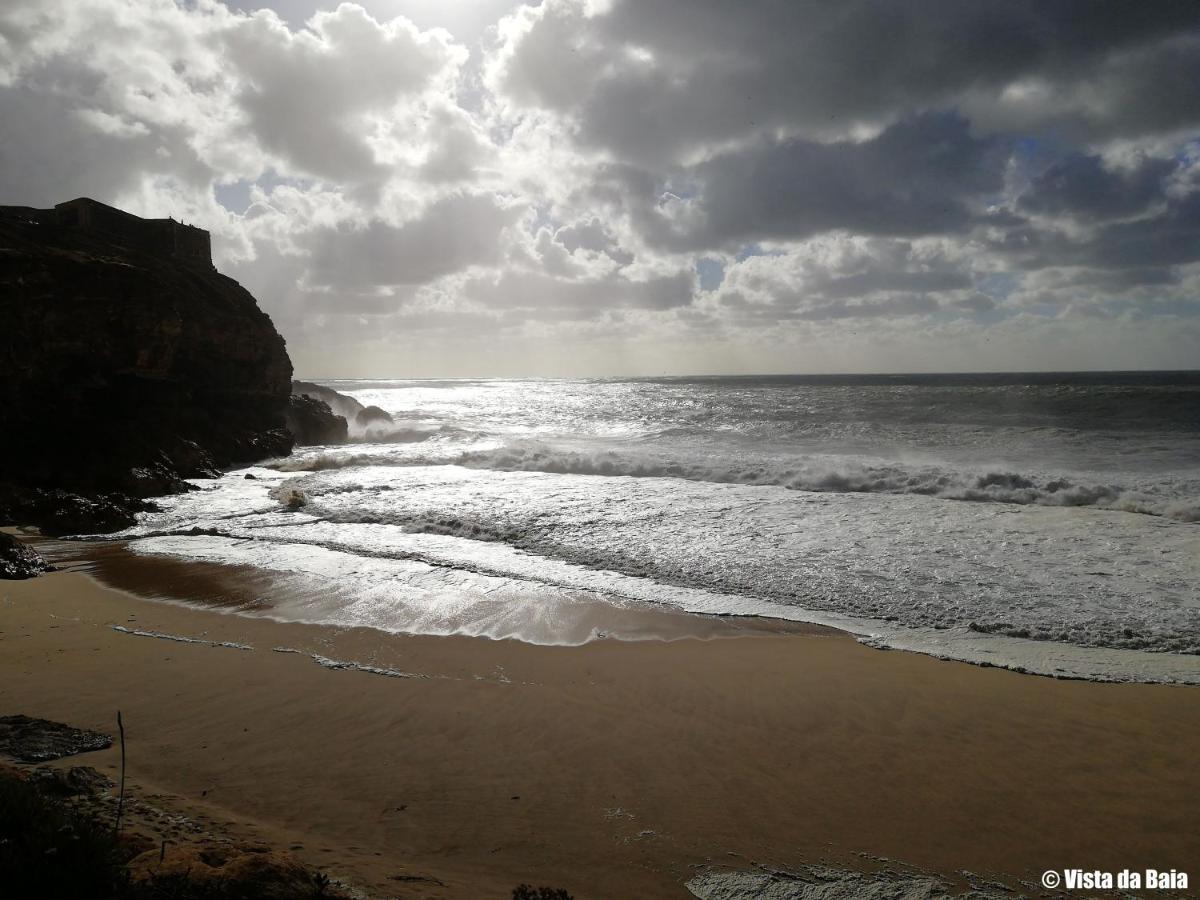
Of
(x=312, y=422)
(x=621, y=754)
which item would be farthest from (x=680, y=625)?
(x=312, y=422)

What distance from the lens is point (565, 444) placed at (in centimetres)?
3111

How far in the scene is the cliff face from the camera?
16.7 meters

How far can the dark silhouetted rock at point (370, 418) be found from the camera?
136 ft

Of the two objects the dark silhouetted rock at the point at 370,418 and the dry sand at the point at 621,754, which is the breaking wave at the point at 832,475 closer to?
the dry sand at the point at 621,754

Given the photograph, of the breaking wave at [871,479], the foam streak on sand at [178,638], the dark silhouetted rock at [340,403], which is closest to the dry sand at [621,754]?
the foam streak on sand at [178,638]

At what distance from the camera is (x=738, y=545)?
11.2 meters

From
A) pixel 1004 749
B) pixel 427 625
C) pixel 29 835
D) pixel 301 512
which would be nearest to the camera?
pixel 29 835

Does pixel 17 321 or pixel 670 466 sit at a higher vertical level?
pixel 17 321

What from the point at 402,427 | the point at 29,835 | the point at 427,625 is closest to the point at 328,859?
the point at 29,835

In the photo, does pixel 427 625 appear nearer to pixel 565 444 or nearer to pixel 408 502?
pixel 408 502

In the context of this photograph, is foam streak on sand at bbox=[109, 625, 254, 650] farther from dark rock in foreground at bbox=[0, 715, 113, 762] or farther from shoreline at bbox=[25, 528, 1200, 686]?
dark rock in foreground at bbox=[0, 715, 113, 762]

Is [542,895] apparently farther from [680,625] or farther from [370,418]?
[370,418]

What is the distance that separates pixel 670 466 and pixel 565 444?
462 inches

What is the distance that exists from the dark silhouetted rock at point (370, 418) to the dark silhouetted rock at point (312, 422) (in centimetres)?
723
